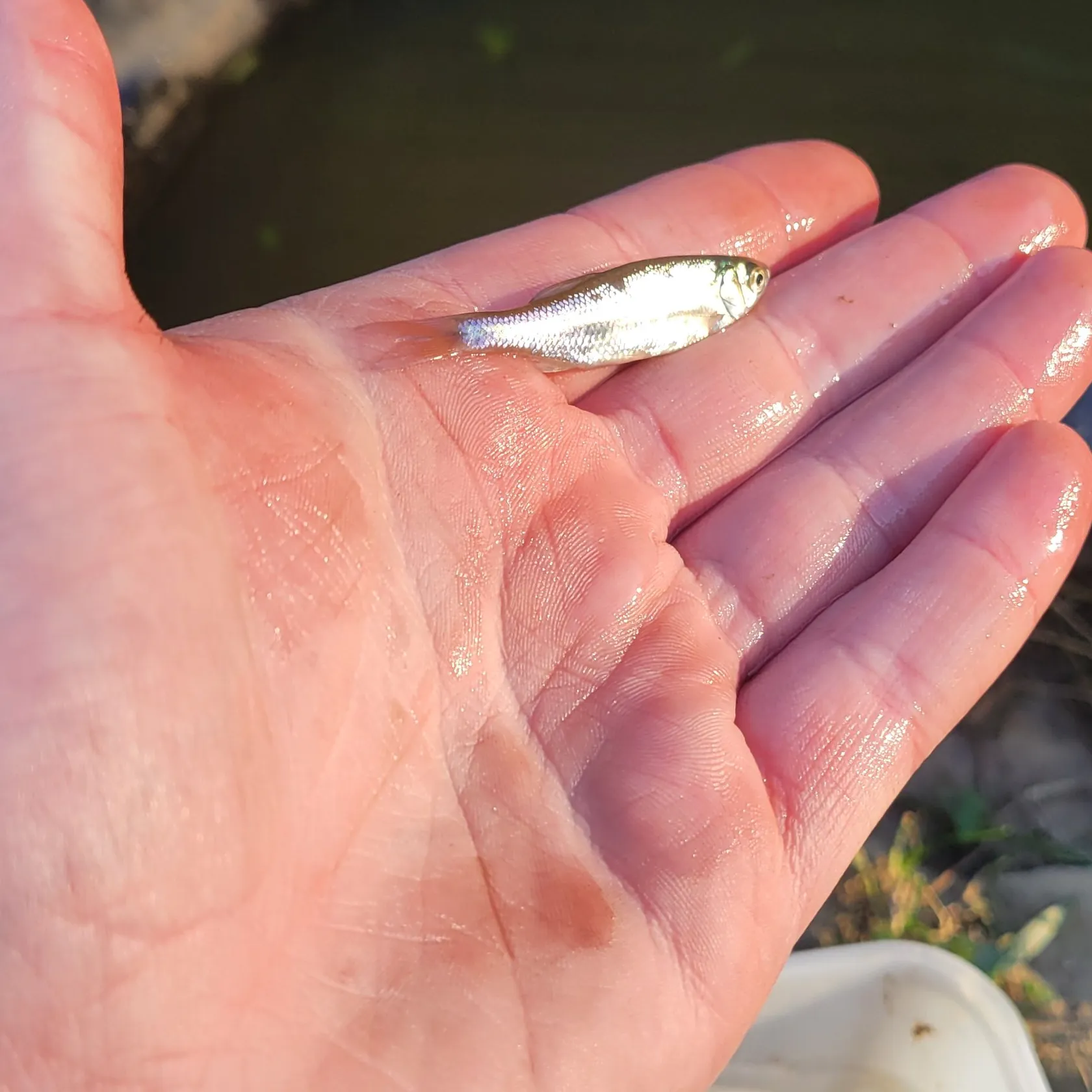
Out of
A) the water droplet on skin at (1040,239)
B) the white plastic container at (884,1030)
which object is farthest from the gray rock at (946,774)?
the water droplet on skin at (1040,239)

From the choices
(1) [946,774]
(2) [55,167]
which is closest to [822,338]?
(1) [946,774]

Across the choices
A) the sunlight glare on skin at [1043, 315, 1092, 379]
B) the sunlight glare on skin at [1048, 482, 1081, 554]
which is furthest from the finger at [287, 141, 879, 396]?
the sunlight glare on skin at [1048, 482, 1081, 554]

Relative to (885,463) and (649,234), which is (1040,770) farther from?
(649,234)

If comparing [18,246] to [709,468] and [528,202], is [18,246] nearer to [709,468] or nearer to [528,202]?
[709,468]

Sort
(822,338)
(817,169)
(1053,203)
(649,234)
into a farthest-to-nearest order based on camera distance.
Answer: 1. (817,169)
2. (1053,203)
3. (649,234)
4. (822,338)

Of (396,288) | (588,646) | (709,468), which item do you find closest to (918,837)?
(709,468)

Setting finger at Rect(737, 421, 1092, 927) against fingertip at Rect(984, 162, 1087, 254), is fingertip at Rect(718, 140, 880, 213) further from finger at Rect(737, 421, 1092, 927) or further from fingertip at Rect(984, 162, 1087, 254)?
finger at Rect(737, 421, 1092, 927)
